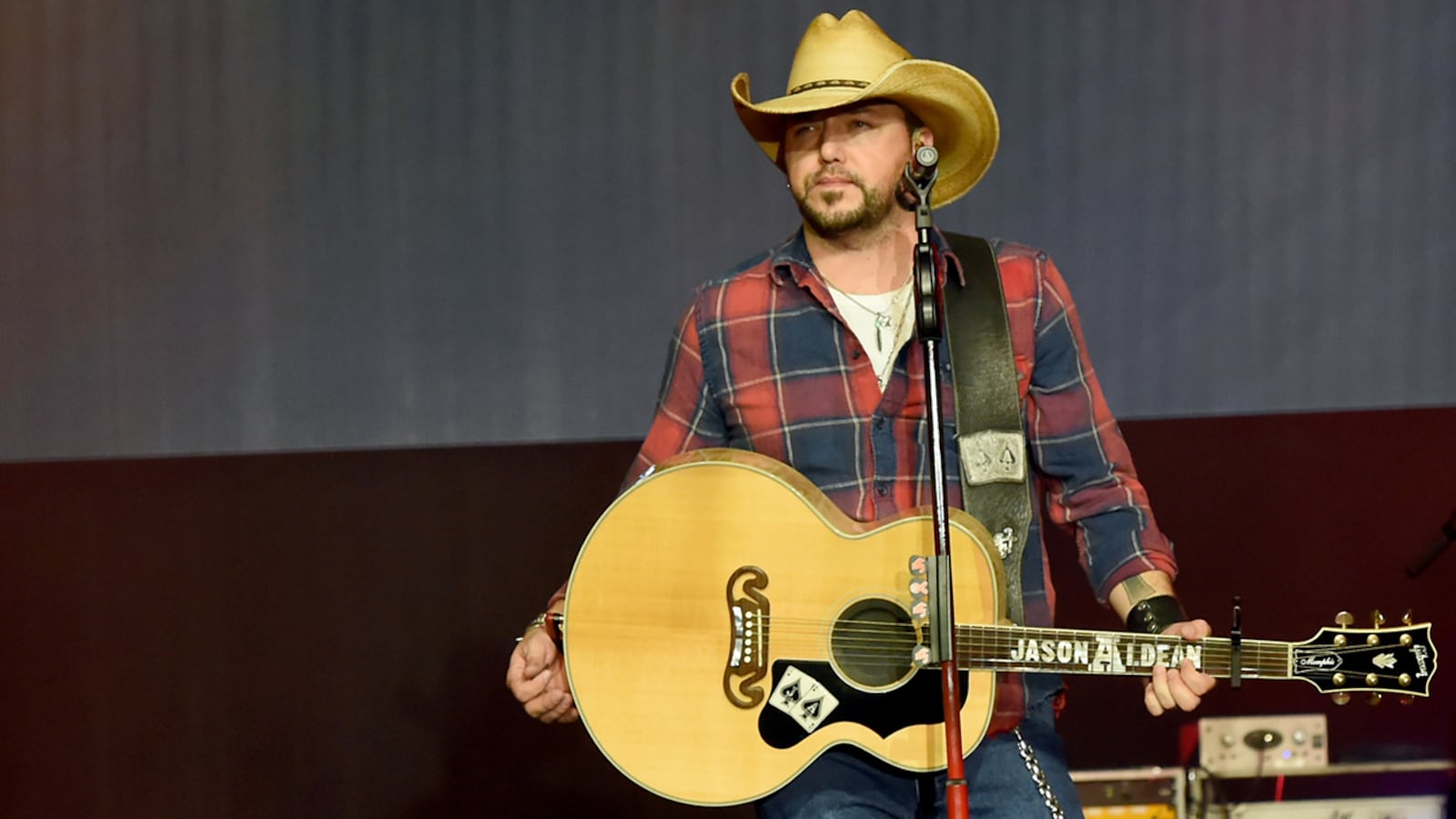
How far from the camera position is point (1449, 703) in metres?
5.07

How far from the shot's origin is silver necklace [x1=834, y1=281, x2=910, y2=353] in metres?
3.27

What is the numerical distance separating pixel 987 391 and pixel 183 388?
2795 mm

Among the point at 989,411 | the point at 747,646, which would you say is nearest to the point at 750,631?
the point at 747,646

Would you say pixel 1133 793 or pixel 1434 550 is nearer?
pixel 1133 793

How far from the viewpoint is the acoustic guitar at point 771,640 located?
284 centimetres

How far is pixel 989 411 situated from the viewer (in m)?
3.16

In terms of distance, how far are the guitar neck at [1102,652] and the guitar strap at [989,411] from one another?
149mm

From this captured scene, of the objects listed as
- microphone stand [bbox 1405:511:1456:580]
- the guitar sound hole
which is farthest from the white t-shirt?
microphone stand [bbox 1405:511:1456:580]

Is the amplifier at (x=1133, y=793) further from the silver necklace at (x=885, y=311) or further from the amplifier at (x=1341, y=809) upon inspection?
the silver necklace at (x=885, y=311)

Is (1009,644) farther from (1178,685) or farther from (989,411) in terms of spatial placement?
(989,411)

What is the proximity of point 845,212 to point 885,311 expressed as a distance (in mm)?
227

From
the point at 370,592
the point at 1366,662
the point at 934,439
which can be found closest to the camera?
the point at 934,439

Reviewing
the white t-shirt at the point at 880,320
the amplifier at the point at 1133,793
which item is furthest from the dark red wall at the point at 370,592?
the white t-shirt at the point at 880,320

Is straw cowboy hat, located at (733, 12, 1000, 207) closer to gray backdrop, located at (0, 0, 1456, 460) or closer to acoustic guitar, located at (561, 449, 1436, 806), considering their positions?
acoustic guitar, located at (561, 449, 1436, 806)
